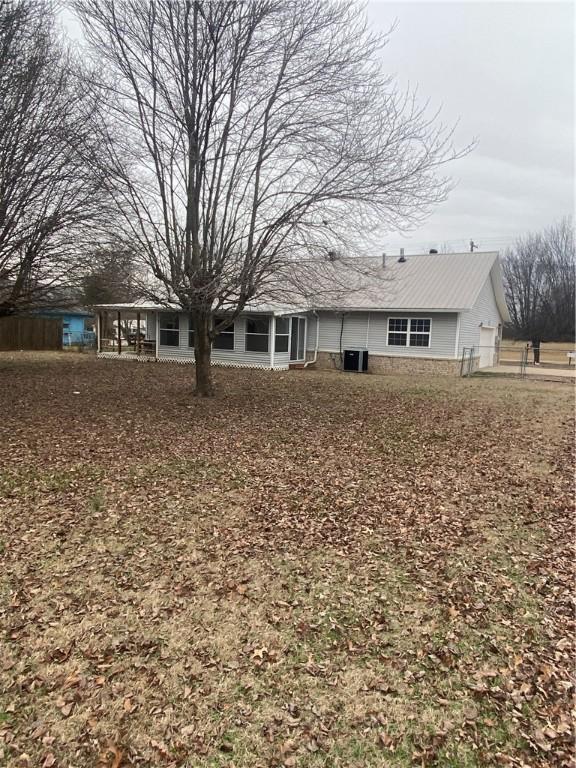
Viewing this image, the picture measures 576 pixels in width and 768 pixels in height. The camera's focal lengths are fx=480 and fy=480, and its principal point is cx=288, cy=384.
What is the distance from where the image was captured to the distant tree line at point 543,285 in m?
41.5

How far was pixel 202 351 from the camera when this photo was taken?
10.6 m

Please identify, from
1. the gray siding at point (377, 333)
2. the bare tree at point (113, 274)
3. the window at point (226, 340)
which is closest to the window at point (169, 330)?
the window at point (226, 340)

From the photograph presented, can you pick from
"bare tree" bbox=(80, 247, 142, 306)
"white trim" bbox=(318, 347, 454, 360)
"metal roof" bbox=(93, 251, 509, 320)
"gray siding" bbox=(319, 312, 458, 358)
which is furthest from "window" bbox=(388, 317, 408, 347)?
"bare tree" bbox=(80, 247, 142, 306)

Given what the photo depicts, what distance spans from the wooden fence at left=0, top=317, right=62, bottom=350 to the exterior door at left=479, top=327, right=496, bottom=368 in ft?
69.7

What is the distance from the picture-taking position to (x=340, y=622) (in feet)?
10.1

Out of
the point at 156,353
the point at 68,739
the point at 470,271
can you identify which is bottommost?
the point at 68,739

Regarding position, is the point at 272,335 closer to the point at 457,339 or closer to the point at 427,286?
the point at 427,286

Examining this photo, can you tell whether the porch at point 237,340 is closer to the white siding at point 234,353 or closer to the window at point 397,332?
the white siding at point 234,353

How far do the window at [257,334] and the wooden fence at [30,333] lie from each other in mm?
12208

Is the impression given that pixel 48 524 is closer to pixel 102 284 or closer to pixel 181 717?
pixel 181 717

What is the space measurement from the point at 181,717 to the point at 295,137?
871 cm

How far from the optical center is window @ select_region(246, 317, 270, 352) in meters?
18.8

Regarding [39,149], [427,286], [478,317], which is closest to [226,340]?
[427,286]

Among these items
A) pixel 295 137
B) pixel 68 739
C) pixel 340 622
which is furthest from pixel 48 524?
pixel 295 137
